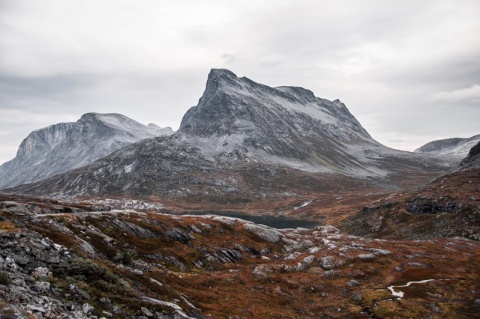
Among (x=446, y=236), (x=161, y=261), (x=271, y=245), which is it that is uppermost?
(x=161, y=261)

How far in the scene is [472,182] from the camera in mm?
147625

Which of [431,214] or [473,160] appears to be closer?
[431,214]

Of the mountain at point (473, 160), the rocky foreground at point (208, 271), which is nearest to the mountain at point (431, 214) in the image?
the mountain at point (473, 160)

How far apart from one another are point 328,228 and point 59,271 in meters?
119

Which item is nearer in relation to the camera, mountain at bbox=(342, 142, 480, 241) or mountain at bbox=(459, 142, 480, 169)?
mountain at bbox=(342, 142, 480, 241)

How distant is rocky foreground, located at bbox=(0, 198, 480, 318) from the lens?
23.6 m

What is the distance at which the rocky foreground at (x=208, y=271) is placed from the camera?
2361 centimetres

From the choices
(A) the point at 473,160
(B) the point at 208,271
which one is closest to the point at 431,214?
(A) the point at 473,160

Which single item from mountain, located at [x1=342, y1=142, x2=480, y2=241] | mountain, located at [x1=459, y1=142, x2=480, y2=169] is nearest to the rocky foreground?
mountain, located at [x1=342, y1=142, x2=480, y2=241]

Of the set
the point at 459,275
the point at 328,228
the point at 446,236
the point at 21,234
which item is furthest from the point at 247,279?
the point at 446,236

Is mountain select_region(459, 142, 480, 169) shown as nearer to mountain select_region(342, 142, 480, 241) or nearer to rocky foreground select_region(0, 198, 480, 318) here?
mountain select_region(342, 142, 480, 241)

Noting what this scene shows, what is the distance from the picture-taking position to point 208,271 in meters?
60.8

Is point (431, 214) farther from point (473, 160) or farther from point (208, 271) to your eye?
point (208, 271)

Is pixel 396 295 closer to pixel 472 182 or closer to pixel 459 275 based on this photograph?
pixel 459 275
